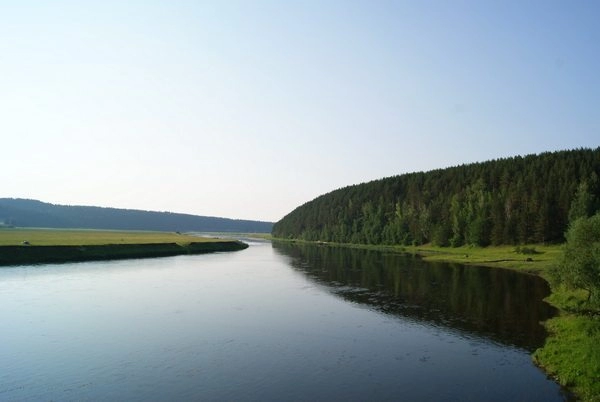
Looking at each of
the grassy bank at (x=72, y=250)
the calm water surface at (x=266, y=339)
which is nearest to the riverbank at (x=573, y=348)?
the calm water surface at (x=266, y=339)

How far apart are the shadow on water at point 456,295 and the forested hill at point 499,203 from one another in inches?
1381

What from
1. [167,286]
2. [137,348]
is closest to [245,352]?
[137,348]

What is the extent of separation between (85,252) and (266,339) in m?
78.8

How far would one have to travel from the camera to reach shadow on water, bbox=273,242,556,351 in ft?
147

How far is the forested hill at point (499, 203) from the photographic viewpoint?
119m

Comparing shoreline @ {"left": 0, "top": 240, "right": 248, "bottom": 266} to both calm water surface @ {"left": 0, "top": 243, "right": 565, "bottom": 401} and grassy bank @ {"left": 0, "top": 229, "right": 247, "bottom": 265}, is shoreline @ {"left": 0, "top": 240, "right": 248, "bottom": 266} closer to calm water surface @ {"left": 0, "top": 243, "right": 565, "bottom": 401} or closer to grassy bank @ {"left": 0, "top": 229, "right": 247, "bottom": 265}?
grassy bank @ {"left": 0, "top": 229, "right": 247, "bottom": 265}

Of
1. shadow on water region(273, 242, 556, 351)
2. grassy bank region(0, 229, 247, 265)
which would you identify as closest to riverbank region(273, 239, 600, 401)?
shadow on water region(273, 242, 556, 351)

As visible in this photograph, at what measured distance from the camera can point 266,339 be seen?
130 ft

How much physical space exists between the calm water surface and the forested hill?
52.4 m

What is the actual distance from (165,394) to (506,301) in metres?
46.5

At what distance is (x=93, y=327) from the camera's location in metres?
41.9

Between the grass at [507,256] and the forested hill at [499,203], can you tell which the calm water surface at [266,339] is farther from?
the forested hill at [499,203]

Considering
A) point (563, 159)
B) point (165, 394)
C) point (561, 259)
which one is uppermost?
point (563, 159)

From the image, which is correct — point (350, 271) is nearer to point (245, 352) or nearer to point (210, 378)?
point (245, 352)
